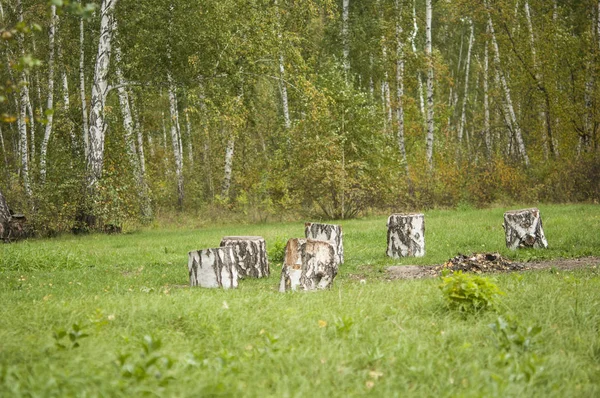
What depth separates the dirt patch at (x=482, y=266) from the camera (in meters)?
10.9

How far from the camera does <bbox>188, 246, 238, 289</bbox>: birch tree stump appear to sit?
1004 cm

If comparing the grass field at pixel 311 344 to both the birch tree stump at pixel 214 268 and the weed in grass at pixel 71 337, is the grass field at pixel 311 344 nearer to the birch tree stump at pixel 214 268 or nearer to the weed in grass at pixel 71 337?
the weed in grass at pixel 71 337

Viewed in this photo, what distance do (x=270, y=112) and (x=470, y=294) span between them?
31.0 meters

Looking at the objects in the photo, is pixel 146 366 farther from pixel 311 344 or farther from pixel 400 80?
pixel 400 80

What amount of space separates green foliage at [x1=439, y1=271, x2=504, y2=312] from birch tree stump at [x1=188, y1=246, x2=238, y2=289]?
4418 mm

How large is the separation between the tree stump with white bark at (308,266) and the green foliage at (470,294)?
122 inches

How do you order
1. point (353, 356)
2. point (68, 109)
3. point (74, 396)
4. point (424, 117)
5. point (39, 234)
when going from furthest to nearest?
point (424, 117), point (68, 109), point (39, 234), point (353, 356), point (74, 396)

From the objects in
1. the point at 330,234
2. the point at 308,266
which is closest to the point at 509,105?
the point at 330,234

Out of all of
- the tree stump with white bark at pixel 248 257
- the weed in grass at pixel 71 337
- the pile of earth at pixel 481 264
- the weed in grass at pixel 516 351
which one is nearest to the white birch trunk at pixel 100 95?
the tree stump with white bark at pixel 248 257

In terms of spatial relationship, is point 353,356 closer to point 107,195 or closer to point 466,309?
point 466,309

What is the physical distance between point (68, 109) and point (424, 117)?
23375 mm

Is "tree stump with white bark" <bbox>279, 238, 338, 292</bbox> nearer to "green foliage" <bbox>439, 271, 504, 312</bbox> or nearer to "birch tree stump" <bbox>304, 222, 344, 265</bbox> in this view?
"green foliage" <bbox>439, 271, 504, 312</bbox>

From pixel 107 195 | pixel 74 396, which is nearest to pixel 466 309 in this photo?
pixel 74 396

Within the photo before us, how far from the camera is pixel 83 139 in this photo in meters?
25.7
